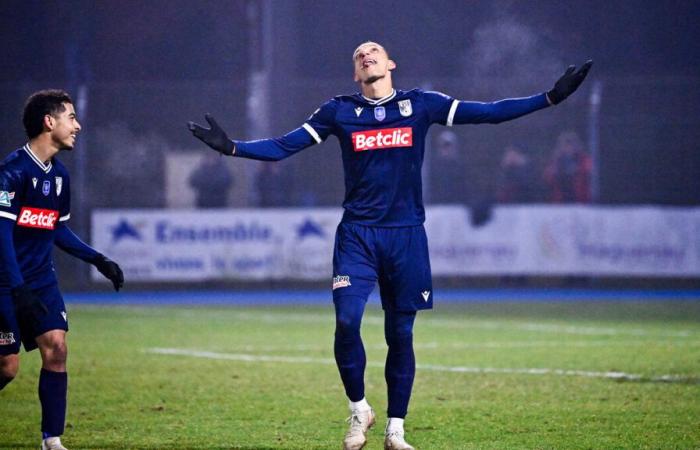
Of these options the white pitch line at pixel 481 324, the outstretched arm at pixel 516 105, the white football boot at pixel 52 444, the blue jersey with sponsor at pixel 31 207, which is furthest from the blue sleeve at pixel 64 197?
the white pitch line at pixel 481 324

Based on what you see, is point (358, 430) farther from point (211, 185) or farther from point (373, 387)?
point (211, 185)

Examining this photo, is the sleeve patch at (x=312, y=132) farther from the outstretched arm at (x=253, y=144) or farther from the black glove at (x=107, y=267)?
the black glove at (x=107, y=267)

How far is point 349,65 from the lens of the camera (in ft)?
108

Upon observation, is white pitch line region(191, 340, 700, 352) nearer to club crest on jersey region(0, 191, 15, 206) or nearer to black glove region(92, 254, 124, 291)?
black glove region(92, 254, 124, 291)

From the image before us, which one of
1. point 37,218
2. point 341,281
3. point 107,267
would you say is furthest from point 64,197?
point 341,281

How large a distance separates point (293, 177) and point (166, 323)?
7.58 m

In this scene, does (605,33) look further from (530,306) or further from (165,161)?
(530,306)

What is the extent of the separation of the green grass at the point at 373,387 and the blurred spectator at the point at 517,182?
5951 mm

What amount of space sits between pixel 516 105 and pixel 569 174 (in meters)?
15.3

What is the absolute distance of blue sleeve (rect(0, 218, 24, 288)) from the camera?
23.1ft

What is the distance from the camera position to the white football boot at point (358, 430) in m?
7.42

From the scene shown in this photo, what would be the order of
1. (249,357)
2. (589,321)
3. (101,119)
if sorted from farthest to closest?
1. (101,119)
2. (589,321)
3. (249,357)

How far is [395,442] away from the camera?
7.48 meters

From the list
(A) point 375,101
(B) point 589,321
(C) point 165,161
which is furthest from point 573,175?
(A) point 375,101
